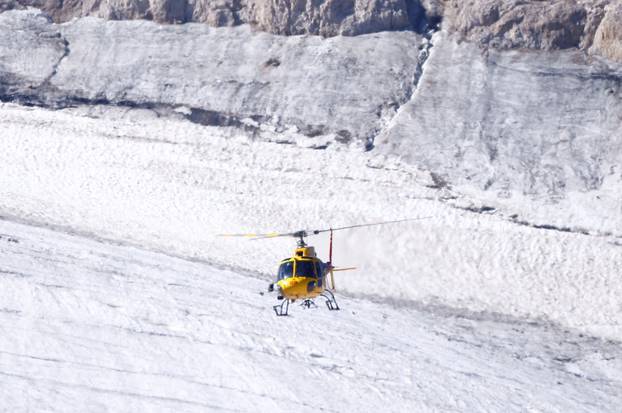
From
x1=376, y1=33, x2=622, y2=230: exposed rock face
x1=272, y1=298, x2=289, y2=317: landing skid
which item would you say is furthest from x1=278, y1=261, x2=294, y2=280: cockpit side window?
x1=376, y1=33, x2=622, y2=230: exposed rock face

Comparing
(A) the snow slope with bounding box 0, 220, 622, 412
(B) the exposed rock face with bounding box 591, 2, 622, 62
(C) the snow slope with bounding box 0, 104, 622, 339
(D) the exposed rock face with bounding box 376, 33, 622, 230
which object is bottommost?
(A) the snow slope with bounding box 0, 220, 622, 412

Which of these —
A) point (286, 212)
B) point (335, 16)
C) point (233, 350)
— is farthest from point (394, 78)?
point (233, 350)

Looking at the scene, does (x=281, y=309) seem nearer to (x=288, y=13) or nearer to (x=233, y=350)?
(x=233, y=350)

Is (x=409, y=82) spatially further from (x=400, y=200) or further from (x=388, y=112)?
(x=400, y=200)

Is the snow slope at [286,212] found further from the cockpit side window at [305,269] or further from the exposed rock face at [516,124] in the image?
the cockpit side window at [305,269]

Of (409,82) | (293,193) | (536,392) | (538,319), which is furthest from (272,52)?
(536,392)

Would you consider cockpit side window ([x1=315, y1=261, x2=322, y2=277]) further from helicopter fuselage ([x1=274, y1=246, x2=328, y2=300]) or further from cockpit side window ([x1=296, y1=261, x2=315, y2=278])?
cockpit side window ([x1=296, y1=261, x2=315, y2=278])

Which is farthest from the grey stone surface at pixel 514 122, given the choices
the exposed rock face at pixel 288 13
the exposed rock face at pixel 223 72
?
the exposed rock face at pixel 288 13
